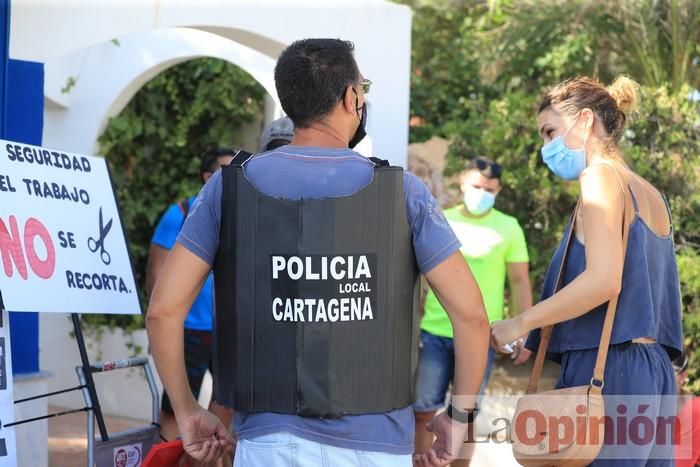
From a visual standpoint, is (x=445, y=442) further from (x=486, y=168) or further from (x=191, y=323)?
(x=486, y=168)

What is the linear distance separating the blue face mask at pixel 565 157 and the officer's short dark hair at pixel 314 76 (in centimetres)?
101

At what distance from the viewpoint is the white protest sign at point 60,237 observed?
12.0 feet

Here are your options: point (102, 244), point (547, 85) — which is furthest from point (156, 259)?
point (547, 85)

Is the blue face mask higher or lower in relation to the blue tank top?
higher

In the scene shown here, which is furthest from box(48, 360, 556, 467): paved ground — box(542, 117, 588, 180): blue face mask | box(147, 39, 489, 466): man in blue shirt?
box(147, 39, 489, 466): man in blue shirt

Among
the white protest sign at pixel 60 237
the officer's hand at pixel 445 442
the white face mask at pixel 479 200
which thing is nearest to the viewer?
the officer's hand at pixel 445 442

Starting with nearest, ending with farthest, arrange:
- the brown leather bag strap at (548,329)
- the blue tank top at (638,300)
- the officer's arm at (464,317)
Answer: the officer's arm at (464,317) → the blue tank top at (638,300) → the brown leather bag strap at (548,329)

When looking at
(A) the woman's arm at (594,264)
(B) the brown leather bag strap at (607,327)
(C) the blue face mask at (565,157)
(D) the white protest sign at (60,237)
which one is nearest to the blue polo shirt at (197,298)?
(D) the white protest sign at (60,237)

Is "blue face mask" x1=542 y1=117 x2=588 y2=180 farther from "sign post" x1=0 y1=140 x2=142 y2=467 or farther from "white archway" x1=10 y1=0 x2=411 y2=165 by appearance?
"white archway" x1=10 y1=0 x2=411 y2=165

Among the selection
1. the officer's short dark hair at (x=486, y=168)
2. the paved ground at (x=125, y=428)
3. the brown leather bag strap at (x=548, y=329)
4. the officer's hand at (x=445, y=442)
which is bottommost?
the paved ground at (x=125, y=428)

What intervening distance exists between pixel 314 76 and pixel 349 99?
0.37ft

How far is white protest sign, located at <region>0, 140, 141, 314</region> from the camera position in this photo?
365cm

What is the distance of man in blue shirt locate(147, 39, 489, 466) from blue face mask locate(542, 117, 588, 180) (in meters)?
0.88

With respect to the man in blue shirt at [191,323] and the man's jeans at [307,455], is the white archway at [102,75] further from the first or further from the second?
the man's jeans at [307,455]
